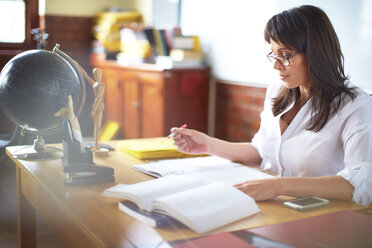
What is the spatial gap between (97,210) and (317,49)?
903 millimetres

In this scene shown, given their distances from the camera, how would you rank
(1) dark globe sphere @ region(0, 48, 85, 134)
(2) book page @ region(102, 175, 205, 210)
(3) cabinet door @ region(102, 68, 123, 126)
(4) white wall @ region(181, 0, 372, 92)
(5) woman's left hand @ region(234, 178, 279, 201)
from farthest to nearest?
1. (3) cabinet door @ region(102, 68, 123, 126)
2. (4) white wall @ region(181, 0, 372, 92)
3. (1) dark globe sphere @ region(0, 48, 85, 134)
4. (5) woman's left hand @ region(234, 178, 279, 201)
5. (2) book page @ region(102, 175, 205, 210)

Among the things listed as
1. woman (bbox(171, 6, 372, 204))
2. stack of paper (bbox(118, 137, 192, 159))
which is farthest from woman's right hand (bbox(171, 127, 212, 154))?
stack of paper (bbox(118, 137, 192, 159))

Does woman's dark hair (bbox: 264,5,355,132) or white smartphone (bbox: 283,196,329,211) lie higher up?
woman's dark hair (bbox: 264,5,355,132)

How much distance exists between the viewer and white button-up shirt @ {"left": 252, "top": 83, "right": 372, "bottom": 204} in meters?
1.39

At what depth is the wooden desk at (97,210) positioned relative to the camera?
39.6 inches

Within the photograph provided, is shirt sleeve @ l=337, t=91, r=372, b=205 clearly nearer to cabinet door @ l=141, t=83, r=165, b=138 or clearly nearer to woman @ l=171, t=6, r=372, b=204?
woman @ l=171, t=6, r=372, b=204

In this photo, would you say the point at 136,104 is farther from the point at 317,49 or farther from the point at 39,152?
the point at 317,49

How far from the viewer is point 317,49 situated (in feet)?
5.17

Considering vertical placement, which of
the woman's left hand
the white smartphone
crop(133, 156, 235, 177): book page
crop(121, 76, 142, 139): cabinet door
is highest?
the woman's left hand

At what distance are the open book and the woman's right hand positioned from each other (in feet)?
1.59

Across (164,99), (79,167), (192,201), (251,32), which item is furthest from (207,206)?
(164,99)

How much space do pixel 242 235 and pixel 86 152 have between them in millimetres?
684

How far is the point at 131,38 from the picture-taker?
461 centimetres

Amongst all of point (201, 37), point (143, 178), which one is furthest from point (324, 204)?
point (201, 37)
